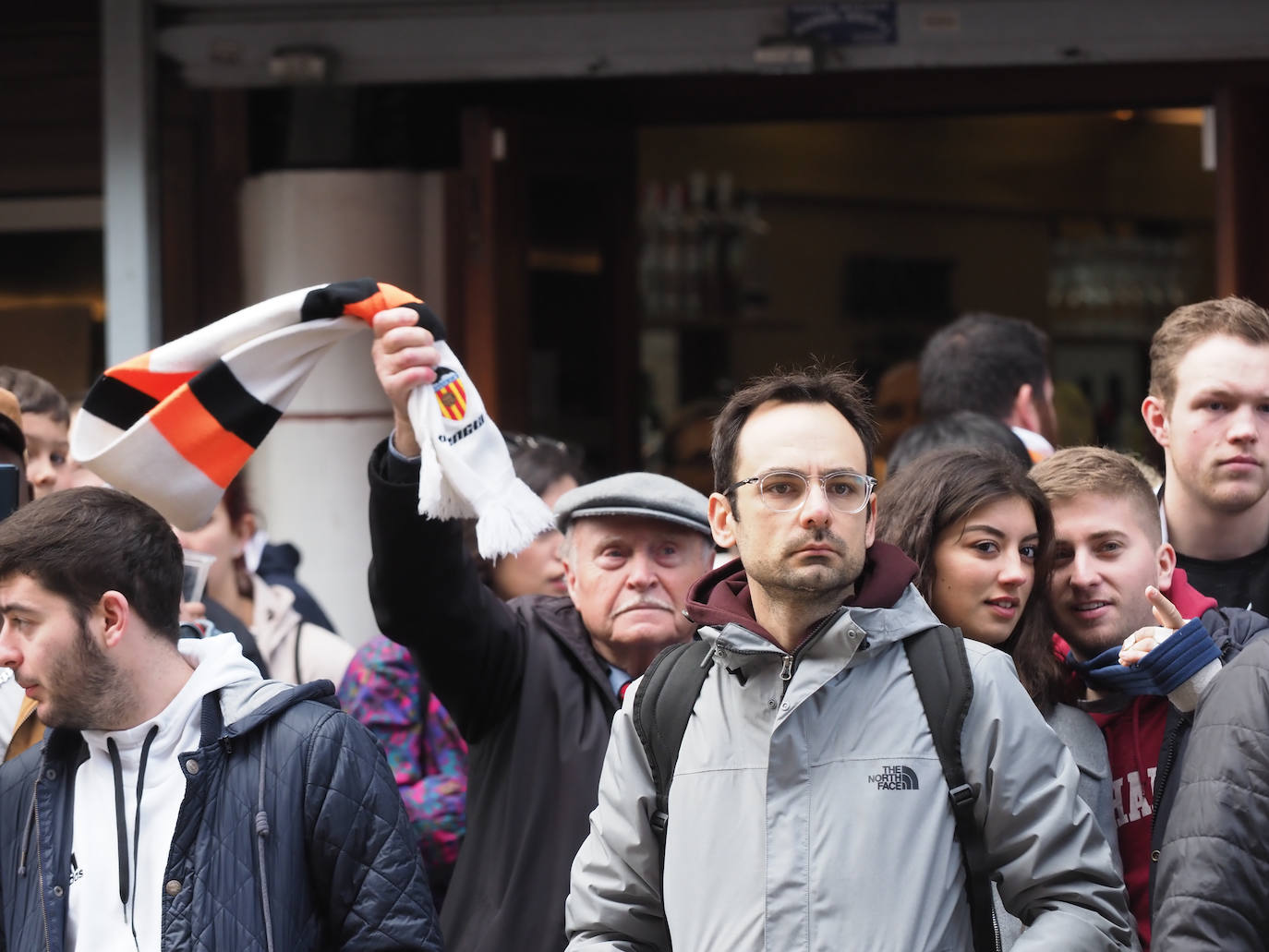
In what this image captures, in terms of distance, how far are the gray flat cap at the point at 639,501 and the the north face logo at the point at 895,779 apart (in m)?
1.03

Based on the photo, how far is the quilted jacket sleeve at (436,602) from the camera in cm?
297

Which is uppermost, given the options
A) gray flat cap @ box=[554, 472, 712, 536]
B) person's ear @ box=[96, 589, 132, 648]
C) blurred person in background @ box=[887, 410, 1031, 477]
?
blurred person in background @ box=[887, 410, 1031, 477]

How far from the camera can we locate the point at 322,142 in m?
5.96

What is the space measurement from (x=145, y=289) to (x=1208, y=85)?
352 centimetres

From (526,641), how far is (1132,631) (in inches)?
43.4

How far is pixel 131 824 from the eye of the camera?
2680 millimetres

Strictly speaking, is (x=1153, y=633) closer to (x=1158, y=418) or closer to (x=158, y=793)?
(x=1158, y=418)

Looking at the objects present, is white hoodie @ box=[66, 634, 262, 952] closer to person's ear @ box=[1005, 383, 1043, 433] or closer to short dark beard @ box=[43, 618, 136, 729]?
short dark beard @ box=[43, 618, 136, 729]

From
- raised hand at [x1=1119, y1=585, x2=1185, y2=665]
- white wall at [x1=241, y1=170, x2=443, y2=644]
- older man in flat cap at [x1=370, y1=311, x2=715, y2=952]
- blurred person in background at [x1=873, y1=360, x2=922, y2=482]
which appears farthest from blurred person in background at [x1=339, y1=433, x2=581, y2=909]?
blurred person in background at [x1=873, y1=360, x2=922, y2=482]

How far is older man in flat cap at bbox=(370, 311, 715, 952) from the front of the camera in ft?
9.82

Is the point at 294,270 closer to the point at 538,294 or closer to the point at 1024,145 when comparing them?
the point at 538,294

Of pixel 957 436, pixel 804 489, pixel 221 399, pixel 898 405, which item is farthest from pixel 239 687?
pixel 898 405

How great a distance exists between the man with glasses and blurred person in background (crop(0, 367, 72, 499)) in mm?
2232

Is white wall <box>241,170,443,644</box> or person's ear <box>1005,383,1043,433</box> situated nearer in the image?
person's ear <box>1005,383,1043,433</box>
